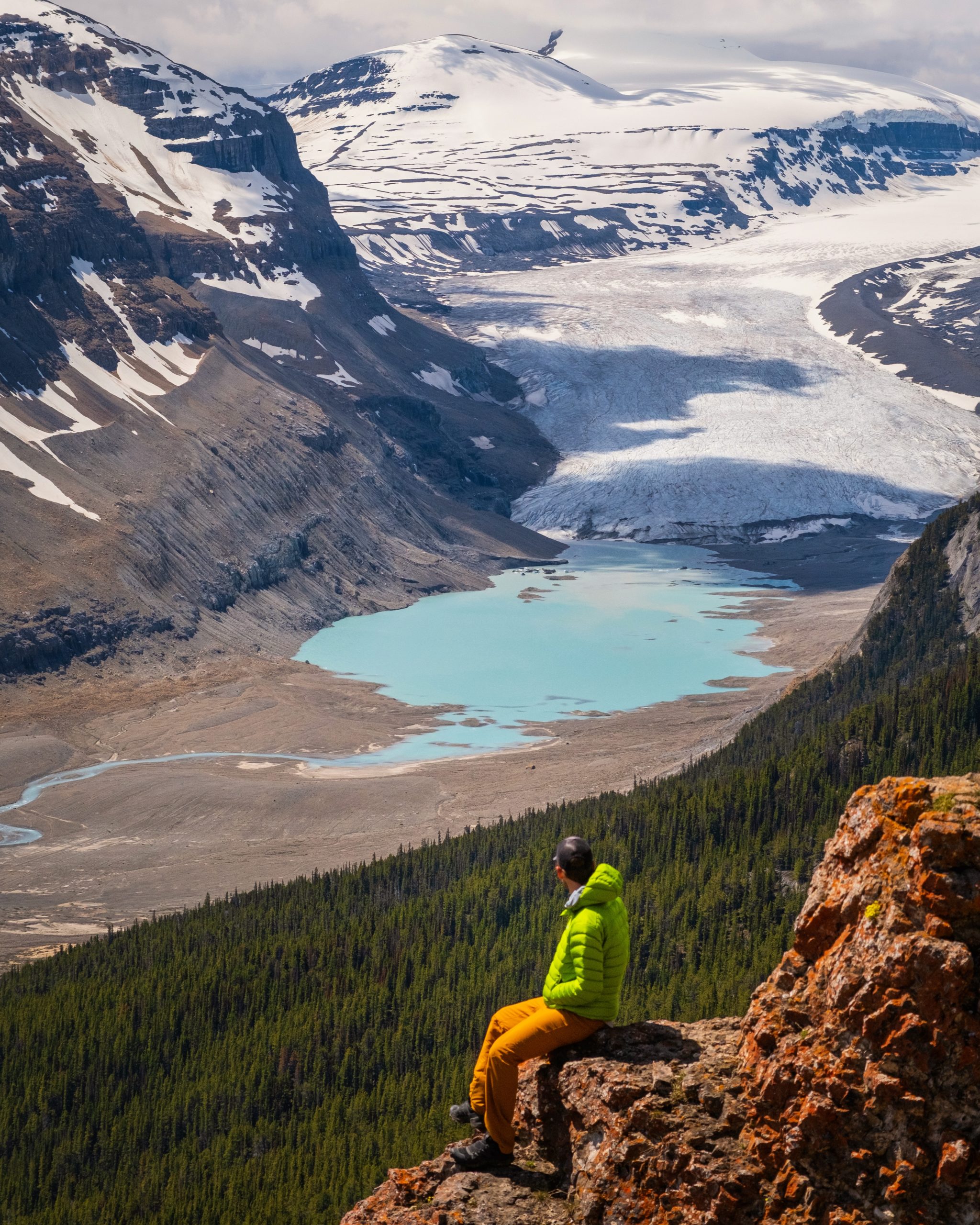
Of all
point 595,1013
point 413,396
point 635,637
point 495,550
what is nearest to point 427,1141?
point 595,1013

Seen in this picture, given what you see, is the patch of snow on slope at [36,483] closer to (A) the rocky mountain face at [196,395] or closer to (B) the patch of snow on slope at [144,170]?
(A) the rocky mountain face at [196,395]

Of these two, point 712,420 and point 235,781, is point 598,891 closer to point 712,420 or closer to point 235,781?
point 235,781

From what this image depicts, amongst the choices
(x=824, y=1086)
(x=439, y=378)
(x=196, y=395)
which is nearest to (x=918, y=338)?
(x=439, y=378)

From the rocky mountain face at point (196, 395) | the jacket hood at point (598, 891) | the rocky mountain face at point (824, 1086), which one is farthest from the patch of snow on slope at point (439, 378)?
the rocky mountain face at point (824, 1086)

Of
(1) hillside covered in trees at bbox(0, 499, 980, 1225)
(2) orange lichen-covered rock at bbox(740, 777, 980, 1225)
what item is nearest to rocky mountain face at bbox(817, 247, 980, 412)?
(1) hillside covered in trees at bbox(0, 499, 980, 1225)

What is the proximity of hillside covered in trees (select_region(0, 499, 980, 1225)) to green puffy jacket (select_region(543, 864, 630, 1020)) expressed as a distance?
20895 mm

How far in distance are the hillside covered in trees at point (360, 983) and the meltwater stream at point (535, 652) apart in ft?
68.6

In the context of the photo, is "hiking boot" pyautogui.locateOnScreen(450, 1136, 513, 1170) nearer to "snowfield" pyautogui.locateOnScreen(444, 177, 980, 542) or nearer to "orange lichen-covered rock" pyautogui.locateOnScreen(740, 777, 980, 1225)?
"orange lichen-covered rock" pyautogui.locateOnScreen(740, 777, 980, 1225)

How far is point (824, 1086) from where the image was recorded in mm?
7965

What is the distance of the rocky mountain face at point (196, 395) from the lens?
89875 millimetres

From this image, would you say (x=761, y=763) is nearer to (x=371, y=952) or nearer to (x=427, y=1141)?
(x=371, y=952)

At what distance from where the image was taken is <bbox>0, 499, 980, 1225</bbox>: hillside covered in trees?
3234cm

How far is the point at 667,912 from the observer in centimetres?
4188

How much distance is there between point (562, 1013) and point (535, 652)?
291 ft
